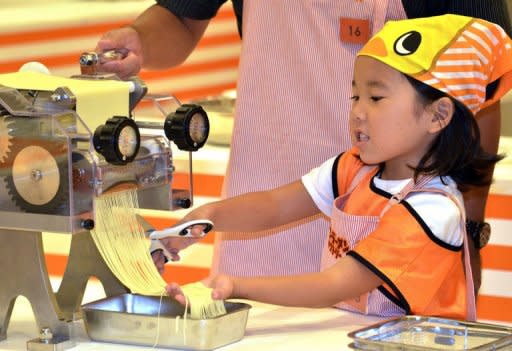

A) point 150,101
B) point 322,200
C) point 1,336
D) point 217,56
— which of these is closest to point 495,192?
point 322,200

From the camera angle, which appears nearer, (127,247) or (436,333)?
(436,333)

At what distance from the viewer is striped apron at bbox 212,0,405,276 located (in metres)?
2.62

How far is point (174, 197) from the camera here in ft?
6.88

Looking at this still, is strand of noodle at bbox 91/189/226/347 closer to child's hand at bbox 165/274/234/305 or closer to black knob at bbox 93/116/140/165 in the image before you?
child's hand at bbox 165/274/234/305

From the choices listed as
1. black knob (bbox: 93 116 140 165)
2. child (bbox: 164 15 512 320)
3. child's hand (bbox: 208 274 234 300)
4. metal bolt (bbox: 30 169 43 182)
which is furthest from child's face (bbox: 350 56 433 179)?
metal bolt (bbox: 30 169 43 182)

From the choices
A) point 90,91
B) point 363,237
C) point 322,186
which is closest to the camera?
point 90,91

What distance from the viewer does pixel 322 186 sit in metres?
2.41

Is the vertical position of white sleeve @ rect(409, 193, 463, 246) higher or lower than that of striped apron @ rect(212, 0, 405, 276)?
lower

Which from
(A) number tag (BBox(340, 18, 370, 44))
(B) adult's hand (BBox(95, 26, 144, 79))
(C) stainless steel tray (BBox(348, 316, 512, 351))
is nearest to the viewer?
(C) stainless steel tray (BBox(348, 316, 512, 351))

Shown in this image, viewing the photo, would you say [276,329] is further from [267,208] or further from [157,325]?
[267,208]

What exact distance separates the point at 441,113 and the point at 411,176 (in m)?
0.12

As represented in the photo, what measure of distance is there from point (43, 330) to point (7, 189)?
228 millimetres

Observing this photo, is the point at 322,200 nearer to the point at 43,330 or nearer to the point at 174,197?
the point at 174,197

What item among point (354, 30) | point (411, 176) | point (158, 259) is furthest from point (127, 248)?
point (354, 30)
